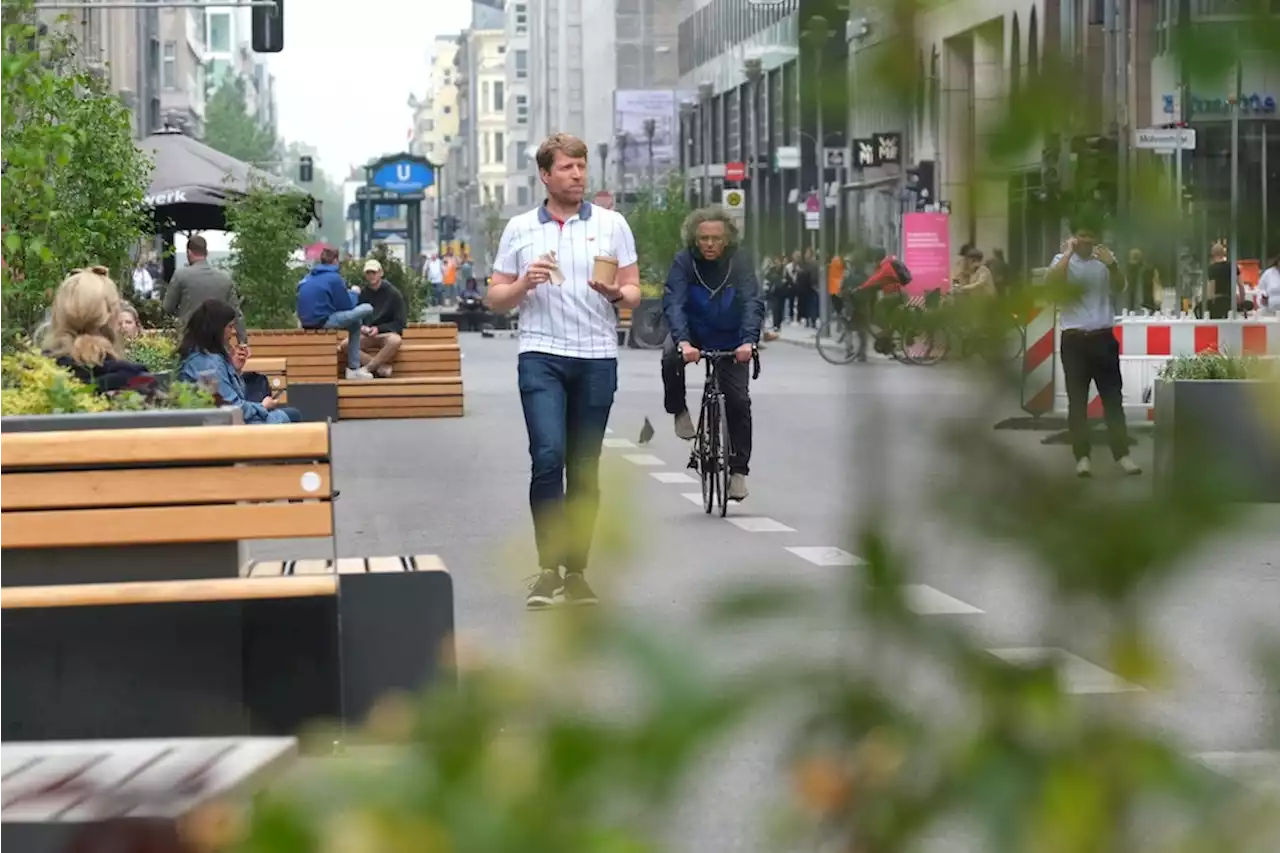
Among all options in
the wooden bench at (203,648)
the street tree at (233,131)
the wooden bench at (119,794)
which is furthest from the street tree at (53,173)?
the street tree at (233,131)

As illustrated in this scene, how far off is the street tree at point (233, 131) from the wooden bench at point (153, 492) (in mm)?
115948

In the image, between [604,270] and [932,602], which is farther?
[604,270]

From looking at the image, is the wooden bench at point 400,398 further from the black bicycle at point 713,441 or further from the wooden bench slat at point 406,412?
the black bicycle at point 713,441

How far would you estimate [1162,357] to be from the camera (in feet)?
64.5

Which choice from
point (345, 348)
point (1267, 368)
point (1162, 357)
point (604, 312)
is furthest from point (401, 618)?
point (345, 348)

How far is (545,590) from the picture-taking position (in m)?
1.23

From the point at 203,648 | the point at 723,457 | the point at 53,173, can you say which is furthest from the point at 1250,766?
the point at 53,173

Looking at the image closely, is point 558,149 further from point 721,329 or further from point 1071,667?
point 1071,667

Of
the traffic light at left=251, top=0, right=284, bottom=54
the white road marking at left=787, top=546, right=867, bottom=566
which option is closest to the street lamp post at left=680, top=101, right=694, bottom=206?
the traffic light at left=251, top=0, right=284, bottom=54

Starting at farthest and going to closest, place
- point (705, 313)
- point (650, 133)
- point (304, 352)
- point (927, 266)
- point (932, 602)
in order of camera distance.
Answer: point (650, 133) < point (304, 352) < point (705, 313) < point (927, 266) < point (932, 602)

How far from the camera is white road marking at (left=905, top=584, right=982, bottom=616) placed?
1282 millimetres

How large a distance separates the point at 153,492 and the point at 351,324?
18586 millimetres

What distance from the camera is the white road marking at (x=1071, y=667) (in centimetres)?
128

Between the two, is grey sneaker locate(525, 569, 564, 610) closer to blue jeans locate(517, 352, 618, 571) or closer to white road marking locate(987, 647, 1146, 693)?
white road marking locate(987, 647, 1146, 693)
